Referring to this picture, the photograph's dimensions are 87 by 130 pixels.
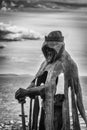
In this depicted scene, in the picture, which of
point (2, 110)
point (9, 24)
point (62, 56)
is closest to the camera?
point (62, 56)

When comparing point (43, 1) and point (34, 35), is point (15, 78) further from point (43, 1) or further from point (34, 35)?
point (43, 1)

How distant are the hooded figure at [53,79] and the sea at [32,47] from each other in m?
2.55

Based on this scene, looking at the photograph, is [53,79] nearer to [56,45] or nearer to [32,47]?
[56,45]

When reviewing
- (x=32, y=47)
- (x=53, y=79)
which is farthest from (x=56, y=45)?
(x=32, y=47)

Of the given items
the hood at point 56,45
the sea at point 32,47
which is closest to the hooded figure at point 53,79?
the hood at point 56,45

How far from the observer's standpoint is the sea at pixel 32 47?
6.93 meters

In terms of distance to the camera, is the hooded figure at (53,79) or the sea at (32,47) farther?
the sea at (32,47)

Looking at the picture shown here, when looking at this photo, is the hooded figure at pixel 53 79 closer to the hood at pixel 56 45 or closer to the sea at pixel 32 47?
the hood at pixel 56 45

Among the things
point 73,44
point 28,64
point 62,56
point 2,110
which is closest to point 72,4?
point 73,44

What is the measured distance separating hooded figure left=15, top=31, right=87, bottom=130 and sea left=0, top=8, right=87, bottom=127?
255cm

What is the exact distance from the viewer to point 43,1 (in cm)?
727

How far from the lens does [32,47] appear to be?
7.04m

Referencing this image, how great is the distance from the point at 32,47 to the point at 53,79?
297 cm

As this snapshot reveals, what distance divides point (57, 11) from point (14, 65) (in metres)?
1.24
